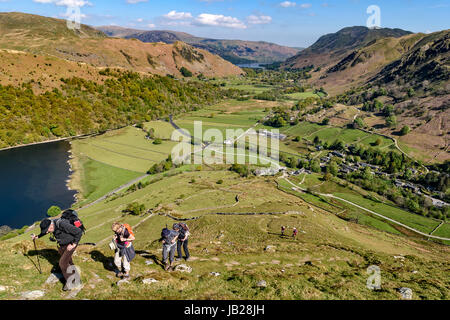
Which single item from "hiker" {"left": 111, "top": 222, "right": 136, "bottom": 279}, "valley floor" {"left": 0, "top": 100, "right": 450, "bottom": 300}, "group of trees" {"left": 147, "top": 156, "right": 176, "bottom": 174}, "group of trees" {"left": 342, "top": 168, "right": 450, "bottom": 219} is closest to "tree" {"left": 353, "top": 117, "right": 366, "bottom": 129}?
"group of trees" {"left": 342, "top": 168, "right": 450, "bottom": 219}

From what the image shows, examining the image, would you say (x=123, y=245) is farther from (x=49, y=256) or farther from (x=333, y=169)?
(x=333, y=169)

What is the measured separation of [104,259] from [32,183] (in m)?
91.7

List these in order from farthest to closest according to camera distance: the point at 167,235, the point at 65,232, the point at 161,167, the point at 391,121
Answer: the point at 391,121 → the point at 161,167 → the point at 167,235 → the point at 65,232

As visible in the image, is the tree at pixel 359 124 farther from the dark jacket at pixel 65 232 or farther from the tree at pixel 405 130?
the dark jacket at pixel 65 232

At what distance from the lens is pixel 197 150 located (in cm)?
13825

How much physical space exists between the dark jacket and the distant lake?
236ft

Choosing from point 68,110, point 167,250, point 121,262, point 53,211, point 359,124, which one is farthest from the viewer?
point 359,124

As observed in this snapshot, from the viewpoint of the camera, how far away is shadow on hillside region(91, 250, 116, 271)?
66.0 ft

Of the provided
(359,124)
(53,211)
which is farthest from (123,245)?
(359,124)

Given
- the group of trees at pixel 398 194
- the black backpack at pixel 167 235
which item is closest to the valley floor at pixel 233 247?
the black backpack at pixel 167 235

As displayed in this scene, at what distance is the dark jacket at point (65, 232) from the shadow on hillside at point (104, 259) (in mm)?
6878

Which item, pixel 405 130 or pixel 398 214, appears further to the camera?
pixel 405 130

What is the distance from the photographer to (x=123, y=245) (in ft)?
53.9

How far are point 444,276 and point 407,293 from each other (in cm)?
1226
